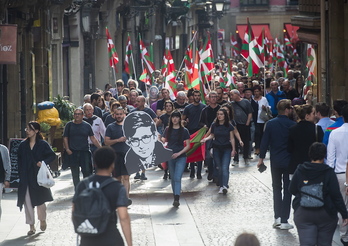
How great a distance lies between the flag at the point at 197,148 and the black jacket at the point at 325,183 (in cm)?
A: 847

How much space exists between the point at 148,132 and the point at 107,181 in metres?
7.99

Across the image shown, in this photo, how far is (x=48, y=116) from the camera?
20703 millimetres

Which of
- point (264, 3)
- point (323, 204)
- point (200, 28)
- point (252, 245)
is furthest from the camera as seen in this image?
point (264, 3)

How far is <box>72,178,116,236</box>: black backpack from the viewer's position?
7.56 m

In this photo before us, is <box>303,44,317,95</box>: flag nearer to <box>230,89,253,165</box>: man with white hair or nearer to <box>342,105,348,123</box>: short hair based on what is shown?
<box>230,89,253,165</box>: man with white hair

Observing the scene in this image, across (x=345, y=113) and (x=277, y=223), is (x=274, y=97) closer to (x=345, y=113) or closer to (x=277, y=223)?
(x=277, y=223)

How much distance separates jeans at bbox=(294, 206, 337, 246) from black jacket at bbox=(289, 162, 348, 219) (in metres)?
0.07

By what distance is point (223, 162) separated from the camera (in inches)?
642

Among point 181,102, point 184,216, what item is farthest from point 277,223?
point 181,102

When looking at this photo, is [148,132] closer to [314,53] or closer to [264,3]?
[314,53]

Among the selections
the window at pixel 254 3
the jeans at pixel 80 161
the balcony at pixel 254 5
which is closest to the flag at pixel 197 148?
the jeans at pixel 80 161

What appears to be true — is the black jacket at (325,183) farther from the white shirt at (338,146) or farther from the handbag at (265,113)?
the handbag at (265,113)

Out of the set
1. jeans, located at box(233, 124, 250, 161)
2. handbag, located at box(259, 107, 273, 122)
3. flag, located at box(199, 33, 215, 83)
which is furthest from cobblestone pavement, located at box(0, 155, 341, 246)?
flag, located at box(199, 33, 215, 83)

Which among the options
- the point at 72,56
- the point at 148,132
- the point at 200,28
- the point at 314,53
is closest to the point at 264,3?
the point at 200,28
